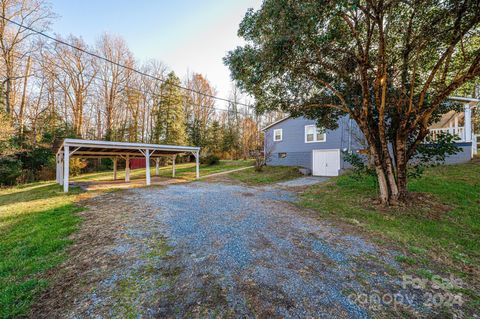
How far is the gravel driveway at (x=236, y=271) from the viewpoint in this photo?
2.06 meters

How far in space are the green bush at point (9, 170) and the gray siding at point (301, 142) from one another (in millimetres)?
18562

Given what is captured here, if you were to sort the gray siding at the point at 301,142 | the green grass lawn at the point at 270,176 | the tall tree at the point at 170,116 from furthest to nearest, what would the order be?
the tall tree at the point at 170,116 → the gray siding at the point at 301,142 → the green grass lawn at the point at 270,176

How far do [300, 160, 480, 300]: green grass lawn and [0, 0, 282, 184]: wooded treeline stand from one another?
1091cm

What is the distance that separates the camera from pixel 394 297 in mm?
2279

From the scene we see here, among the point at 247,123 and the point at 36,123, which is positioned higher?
the point at 247,123

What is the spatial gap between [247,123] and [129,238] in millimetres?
26923

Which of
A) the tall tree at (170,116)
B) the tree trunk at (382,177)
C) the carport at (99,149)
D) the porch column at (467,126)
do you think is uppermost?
the tall tree at (170,116)

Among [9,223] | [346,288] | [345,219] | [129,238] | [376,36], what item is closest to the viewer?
[346,288]

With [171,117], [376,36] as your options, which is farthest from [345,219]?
[171,117]

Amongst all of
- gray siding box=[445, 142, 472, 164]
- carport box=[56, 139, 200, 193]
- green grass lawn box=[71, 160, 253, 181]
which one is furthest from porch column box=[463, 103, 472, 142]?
carport box=[56, 139, 200, 193]

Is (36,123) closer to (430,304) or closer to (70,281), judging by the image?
(70,281)

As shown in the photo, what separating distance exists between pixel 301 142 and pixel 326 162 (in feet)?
8.17

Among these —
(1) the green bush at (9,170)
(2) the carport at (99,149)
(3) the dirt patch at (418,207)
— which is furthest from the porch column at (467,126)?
(1) the green bush at (9,170)

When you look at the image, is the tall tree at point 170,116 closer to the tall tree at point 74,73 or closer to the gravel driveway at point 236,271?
the tall tree at point 74,73
